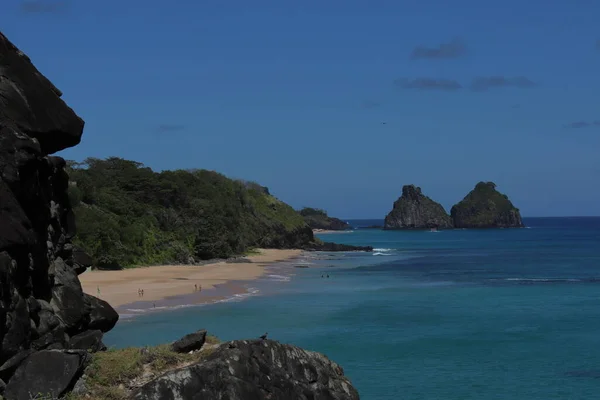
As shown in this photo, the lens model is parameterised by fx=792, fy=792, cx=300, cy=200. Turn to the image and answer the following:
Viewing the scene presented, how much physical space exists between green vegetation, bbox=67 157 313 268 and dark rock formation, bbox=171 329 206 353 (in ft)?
167

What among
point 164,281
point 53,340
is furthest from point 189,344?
point 164,281

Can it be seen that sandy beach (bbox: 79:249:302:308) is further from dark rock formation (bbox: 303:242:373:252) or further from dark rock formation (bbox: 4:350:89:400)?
dark rock formation (bbox: 303:242:373:252)

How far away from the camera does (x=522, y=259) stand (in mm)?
109250

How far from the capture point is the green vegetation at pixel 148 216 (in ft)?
225

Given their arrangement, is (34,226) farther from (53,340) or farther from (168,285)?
(168,285)

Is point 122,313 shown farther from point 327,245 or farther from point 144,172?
point 327,245

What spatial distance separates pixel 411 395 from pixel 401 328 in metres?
15.2

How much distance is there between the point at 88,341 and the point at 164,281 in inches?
1802

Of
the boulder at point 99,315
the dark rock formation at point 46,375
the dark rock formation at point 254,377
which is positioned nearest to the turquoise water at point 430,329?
the dark rock formation at point 254,377

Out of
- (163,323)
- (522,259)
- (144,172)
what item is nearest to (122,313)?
(163,323)

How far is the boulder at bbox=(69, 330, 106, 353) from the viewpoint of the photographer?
1483 centimetres

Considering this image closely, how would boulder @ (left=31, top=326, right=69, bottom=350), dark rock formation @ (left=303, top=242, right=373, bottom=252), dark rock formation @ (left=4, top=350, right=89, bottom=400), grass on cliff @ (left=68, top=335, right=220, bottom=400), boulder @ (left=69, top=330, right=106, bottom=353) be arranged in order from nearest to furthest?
1. dark rock formation @ (left=4, top=350, right=89, bottom=400)
2. grass on cliff @ (left=68, top=335, right=220, bottom=400)
3. boulder @ (left=31, top=326, right=69, bottom=350)
4. boulder @ (left=69, top=330, right=106, bottom=353)
5. dark rock formation @ (left=303, top=242, right=373, bottom=252)

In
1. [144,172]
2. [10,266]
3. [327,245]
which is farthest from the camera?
[327,245]

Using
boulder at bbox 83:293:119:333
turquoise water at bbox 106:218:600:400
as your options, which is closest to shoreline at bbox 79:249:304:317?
turquoise water at bbox 106:218:600:400
